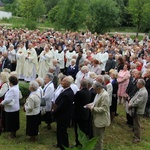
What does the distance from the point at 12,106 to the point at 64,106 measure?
1.51m

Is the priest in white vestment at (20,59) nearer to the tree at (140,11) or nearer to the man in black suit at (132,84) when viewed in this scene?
the man in black suit at (132,84)

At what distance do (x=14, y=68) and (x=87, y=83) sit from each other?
762 cm

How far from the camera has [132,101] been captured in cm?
723

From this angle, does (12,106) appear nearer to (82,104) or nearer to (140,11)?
(82,104)

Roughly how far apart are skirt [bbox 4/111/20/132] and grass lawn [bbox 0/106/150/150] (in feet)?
1.05

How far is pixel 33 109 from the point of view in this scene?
6.85 metres

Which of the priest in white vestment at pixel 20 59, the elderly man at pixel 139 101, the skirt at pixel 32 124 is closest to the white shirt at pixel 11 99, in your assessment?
the skirt at pixel 32 124

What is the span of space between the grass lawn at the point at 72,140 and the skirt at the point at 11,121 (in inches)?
12.6

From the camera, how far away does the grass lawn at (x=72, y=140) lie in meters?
6.99

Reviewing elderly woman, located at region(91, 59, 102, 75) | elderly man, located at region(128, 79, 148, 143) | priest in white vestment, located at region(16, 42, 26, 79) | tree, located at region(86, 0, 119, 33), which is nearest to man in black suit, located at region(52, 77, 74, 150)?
elderly man, located at region(128, 79, 148, 143)

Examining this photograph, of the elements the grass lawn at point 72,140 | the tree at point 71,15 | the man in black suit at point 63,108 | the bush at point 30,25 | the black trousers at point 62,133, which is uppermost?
the tree at point 71,15

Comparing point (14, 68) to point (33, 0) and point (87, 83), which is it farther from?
point (33, 0)

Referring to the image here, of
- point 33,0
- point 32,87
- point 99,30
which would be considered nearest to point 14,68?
point 32,87

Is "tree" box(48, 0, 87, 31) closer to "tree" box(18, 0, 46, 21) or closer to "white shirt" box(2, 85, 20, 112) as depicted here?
"tree" box(18, 0, 46, 21)
